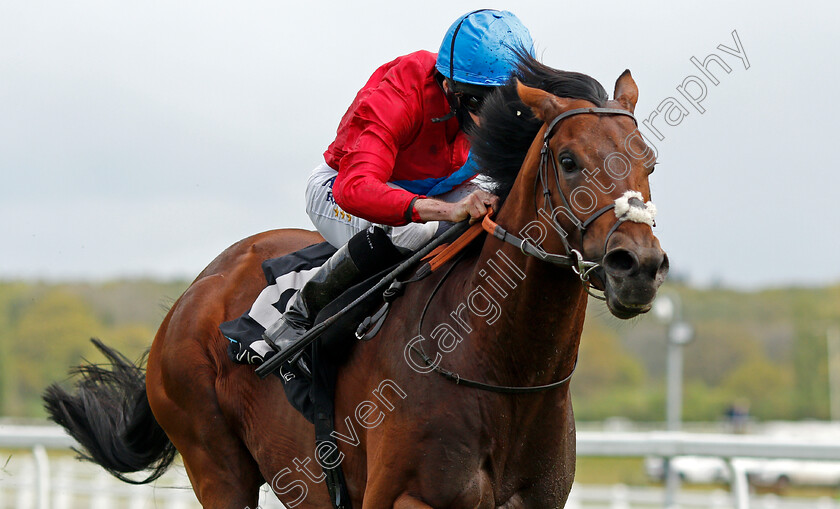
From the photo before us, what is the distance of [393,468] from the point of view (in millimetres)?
3518

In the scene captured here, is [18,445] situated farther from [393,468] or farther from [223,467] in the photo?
[393,468]

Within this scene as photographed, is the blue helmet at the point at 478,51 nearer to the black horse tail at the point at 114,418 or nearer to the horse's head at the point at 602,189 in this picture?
the horse's head at the point at 602,189

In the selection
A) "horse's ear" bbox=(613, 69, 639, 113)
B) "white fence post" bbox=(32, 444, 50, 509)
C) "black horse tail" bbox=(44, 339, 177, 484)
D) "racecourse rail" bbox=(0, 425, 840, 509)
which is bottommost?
"white fence post" bbox=(32, 444, 50, 509)

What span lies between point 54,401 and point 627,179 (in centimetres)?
414

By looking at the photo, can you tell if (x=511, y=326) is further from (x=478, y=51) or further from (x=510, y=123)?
(x=478, y=51)

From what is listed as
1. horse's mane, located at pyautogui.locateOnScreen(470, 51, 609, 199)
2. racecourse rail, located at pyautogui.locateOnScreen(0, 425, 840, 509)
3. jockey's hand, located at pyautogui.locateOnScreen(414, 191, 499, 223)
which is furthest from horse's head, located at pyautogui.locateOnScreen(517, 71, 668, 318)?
racecourse rail, located at pyautogui.locateOnScreen(0, 425, 840, 509)

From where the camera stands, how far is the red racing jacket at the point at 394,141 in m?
3.71

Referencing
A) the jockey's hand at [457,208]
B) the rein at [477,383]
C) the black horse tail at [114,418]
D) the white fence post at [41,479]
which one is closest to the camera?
the rein at [477,383]

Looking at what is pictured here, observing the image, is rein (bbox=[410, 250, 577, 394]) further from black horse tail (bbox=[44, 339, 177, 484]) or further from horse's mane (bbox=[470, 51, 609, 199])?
black horse tail (bbox=[44, 339, 177, 484])

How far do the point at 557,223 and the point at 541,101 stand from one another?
0.47 m

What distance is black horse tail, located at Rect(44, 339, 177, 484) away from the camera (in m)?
5.64

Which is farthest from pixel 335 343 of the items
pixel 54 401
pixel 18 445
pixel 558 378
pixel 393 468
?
pixel 18 445

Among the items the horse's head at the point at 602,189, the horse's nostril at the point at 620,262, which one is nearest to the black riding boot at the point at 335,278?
the horse's head at the point at 602,189

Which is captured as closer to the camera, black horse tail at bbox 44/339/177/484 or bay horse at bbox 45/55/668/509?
bay horse at bbox 45/55/668/509
